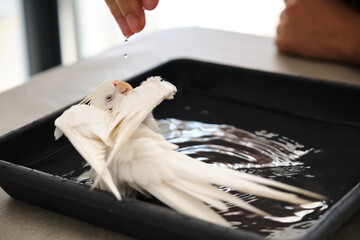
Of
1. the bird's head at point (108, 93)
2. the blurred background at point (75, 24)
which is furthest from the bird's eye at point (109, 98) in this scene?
the blurred background at point (75, 24)

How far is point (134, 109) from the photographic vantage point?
1.86ft

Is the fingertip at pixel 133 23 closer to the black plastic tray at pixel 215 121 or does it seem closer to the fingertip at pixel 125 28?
the fingertip at pixel 125 28

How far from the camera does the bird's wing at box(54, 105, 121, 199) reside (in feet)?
1.74

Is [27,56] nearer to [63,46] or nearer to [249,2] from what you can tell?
[63,46]

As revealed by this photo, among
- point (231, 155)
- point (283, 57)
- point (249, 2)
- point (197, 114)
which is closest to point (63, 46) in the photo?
point (249, 2)

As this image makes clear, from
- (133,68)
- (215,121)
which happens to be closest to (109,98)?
(215,121)

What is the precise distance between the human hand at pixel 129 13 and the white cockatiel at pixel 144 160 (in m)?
0.13

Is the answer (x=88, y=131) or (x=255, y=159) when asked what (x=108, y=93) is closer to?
(x=88, y=131)

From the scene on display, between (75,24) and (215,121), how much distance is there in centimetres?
130

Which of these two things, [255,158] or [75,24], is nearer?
[255,158]

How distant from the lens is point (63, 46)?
6.41 feet

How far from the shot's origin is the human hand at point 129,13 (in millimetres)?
720

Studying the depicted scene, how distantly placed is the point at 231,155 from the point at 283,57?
0.45 metres

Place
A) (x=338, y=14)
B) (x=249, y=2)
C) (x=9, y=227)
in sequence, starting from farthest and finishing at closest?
(x=249, y=2) → (x=338, y=14) → (x=9, y=227)
